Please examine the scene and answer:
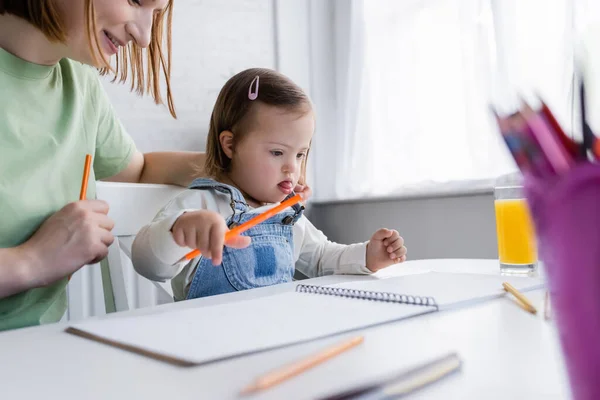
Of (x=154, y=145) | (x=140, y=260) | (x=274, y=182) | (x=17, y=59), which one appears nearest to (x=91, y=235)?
(x=140, y=260)

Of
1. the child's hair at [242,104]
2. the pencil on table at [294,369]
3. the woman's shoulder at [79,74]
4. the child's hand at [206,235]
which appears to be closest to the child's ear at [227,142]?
the child's hair at [242,104]

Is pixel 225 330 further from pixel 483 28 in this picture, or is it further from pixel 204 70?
pixel 204 70

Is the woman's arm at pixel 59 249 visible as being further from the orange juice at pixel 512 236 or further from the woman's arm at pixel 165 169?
the orange juice at pixel 512 236

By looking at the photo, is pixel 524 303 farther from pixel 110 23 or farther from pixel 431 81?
pixel 431 81

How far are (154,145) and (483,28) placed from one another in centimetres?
109

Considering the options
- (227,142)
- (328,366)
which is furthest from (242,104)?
(328,366)

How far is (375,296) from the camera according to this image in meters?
0.53

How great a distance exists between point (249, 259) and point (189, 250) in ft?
0.54

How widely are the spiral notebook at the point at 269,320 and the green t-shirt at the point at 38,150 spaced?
1.07 ft

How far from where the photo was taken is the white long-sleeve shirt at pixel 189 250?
2.30ft

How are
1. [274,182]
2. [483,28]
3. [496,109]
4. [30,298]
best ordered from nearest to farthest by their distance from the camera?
1. [496,109]
2. [30,298]
3. [274,182]
4. [483,28]

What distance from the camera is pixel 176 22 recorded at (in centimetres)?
184

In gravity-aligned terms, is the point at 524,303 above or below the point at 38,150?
below

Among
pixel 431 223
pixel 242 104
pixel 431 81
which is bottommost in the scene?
pixel 431 223
